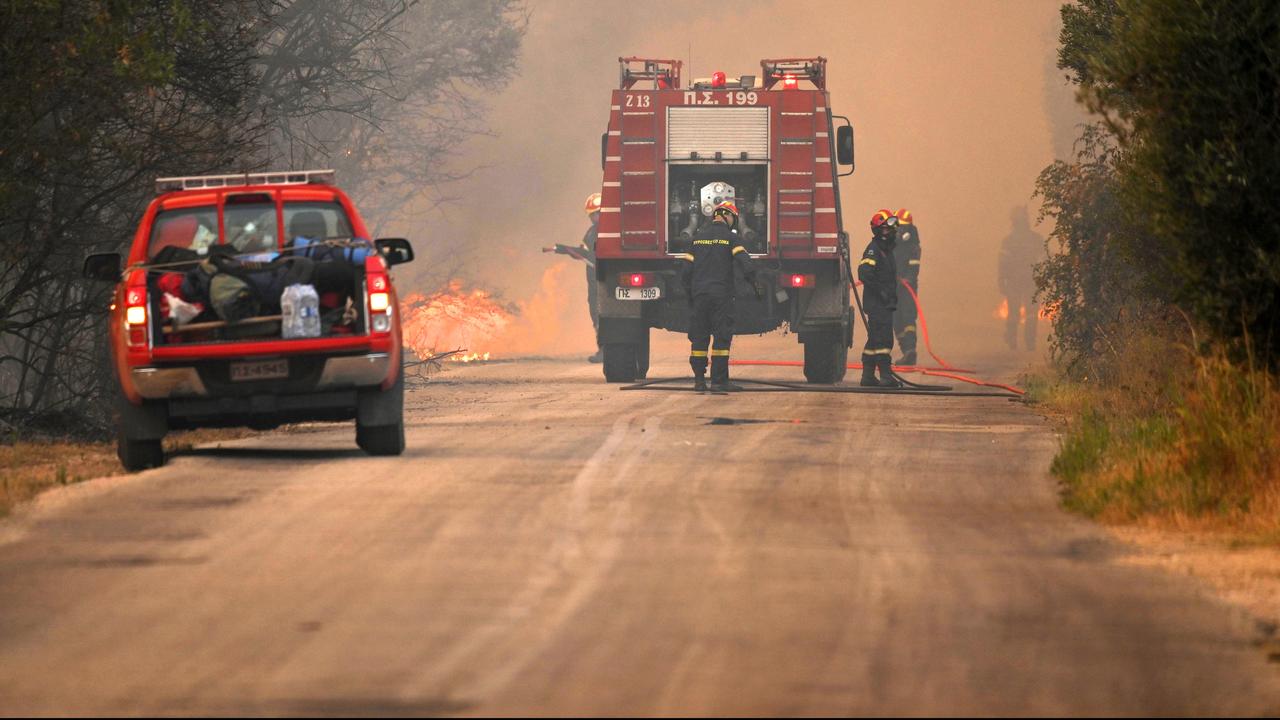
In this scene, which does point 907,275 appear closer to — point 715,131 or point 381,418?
point 715,131

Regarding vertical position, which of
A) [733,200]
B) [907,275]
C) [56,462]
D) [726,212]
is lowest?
[56,462]

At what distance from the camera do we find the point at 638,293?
21562mm

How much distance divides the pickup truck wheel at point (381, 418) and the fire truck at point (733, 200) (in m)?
9.79

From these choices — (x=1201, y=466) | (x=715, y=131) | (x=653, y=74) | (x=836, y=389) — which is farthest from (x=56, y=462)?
(x=653, y=74)

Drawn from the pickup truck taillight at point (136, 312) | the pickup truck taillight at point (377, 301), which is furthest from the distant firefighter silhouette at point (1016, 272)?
the pickup truck taillight at point (136, 312)

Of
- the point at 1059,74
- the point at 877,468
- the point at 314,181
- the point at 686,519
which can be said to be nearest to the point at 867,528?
the point at 686,519

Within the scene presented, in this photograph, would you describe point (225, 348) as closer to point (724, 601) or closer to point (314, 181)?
point (314, 181)

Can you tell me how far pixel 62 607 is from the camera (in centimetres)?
711

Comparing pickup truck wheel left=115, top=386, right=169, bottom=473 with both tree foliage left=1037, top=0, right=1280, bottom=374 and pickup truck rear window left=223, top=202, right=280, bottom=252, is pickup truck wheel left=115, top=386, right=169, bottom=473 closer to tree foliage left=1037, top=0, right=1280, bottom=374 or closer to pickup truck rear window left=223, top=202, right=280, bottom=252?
pickup truck rear window left=223, top=202, right=280, bottom=252

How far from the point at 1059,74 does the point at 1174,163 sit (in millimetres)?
60632

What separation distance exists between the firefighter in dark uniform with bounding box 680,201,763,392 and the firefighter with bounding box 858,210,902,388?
4.99 ft

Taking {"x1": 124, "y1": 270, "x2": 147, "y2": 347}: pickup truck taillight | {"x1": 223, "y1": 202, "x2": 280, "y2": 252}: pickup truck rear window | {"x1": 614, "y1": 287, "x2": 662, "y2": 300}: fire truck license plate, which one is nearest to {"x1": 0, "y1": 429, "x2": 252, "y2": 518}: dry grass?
{"x1": 124, "y1": 270, "x2": 147, "y2": 347}: pickup truck taillight

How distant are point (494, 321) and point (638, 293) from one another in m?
23.5

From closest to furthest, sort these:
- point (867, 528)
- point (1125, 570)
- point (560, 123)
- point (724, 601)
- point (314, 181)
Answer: point (724, 601)
point (1125, 570)
point (867, 528)
point (314, 181)
point (560, 123)
